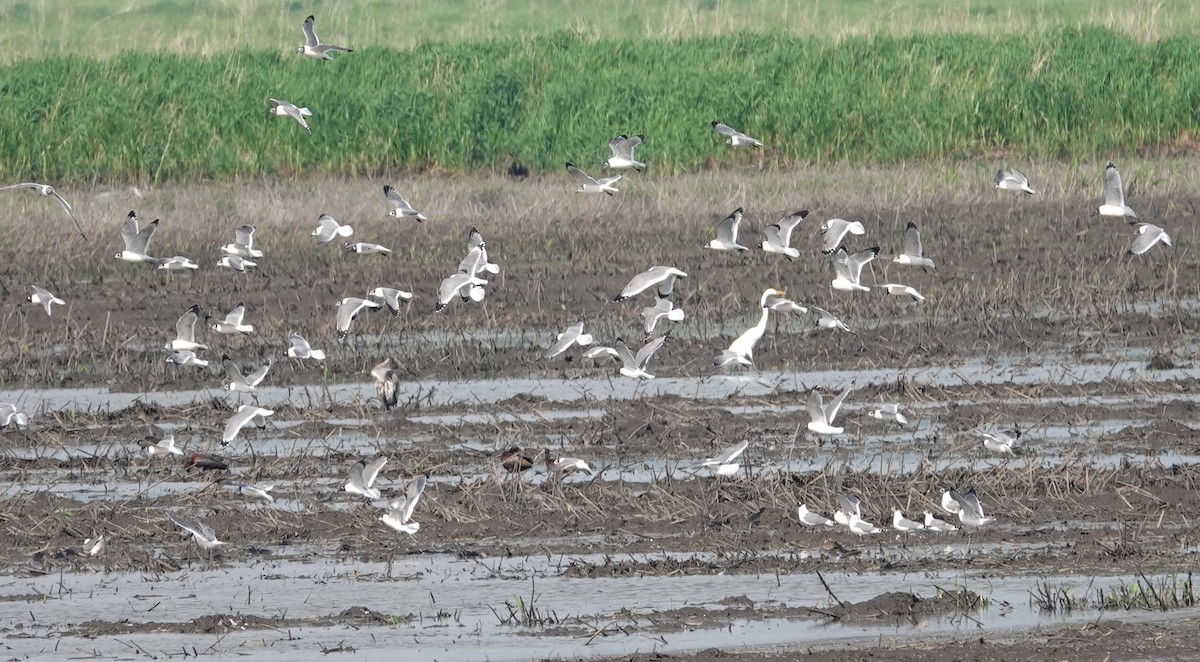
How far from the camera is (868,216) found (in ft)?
58.7

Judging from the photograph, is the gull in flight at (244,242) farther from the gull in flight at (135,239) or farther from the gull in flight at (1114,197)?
the gull in flight at (1114,197)

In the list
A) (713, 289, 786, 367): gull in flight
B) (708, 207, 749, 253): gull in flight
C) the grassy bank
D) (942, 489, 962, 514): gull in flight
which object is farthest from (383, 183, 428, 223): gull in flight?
(942, 489, 962, 514): gull in flight

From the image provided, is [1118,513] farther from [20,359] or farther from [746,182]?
[746,182]

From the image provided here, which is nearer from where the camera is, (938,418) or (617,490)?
(617,490)

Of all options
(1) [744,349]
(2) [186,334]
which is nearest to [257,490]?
(2) [186,334]

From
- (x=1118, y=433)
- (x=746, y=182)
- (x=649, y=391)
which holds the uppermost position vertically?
(x=1118, y=433)

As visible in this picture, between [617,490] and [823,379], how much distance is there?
3265 mm

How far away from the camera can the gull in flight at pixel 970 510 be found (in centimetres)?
855

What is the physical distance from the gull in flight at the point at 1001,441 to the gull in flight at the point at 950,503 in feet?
3.15

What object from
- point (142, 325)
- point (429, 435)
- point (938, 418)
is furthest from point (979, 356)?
point (142, 325)

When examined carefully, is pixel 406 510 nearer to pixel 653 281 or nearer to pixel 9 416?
pixel 9 416

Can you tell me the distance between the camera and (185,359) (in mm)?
12727

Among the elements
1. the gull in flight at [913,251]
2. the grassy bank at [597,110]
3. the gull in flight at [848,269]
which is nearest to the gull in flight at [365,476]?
the gull in flight at [848,269]

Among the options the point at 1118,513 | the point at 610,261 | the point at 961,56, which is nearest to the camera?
the point at 1118,513
